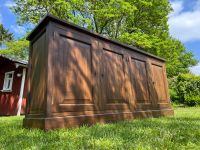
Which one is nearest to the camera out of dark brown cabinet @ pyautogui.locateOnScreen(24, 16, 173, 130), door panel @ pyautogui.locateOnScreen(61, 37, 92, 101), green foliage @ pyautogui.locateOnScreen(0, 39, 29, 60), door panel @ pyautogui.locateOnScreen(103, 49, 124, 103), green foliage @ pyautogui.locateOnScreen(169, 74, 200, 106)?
dark brown cabinet @ pyautogui.locateOnScreen(24, 16, 173, 130)

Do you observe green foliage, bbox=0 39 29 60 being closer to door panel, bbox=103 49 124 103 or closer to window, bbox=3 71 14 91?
window, bbox=3 71 14 91

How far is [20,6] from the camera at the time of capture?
24.5 metres

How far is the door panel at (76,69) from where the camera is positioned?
211 inches

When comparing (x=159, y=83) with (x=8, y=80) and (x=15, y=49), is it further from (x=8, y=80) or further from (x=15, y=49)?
(x=15, y=49)

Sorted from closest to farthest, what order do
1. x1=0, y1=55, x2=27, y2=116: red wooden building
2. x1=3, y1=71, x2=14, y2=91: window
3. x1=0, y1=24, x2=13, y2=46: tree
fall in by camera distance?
x1=0, y1=55, x2=27, y2=116: red wooden building, x1=3, y1=71, x2=14, y2=91: window, x1=0, y1=24, x2=13, y2=46: tree

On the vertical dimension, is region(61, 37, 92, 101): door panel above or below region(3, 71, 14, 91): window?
below

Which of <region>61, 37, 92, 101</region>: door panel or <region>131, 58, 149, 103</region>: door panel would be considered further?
<region>131, 58, 149, 103</region>: door panel

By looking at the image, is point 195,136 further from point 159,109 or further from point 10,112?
point 10,112

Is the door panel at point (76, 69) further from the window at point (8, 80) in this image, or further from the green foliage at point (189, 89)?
the green foliage at point (189, 89)

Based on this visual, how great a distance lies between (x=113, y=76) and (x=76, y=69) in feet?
4.77

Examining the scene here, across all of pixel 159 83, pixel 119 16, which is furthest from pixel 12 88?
pixel 119 16

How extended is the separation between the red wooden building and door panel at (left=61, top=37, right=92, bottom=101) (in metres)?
9.28

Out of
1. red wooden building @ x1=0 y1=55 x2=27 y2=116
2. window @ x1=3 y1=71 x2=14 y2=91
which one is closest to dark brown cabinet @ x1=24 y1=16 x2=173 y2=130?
red wooden building @ x1=0 y1=55 x2=27 y2=116

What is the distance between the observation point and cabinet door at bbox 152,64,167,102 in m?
8.75
